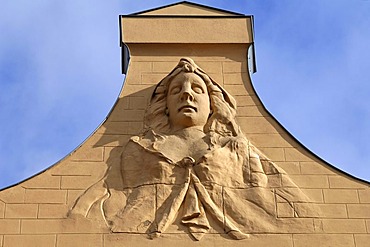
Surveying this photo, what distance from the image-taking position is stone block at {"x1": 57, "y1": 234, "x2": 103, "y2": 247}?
917 cm

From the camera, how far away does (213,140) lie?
32.1 feet

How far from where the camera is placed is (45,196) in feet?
31.1

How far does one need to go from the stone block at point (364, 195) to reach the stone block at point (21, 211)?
108 inches

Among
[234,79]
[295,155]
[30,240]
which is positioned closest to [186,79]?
[234,79]

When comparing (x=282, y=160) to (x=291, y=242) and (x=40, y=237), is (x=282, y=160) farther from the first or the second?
(x=40, y=237)

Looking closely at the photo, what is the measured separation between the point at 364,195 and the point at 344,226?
1.28 ft

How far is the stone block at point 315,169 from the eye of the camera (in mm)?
9789

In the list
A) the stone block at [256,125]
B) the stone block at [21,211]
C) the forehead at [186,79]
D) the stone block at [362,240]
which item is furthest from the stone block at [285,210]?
the stone block at [21,211]

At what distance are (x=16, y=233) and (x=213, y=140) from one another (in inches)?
73.5

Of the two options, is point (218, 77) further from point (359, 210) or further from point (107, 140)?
point (359, 210)

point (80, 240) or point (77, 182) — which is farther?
point (77, 182)

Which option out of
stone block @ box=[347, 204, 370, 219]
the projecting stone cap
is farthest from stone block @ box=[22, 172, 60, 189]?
stone block @ box=[347, 204, 370, 219]

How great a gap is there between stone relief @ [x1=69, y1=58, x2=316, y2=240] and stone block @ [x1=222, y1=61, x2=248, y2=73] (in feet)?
1.62

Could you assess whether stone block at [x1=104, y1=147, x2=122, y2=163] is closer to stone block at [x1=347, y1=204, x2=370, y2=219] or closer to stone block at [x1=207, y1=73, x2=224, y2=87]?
stone block at [x1=207, y1=73, x2=224, y2=87]
